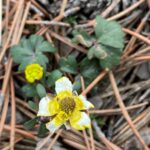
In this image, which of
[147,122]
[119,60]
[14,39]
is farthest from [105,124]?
[14,39]

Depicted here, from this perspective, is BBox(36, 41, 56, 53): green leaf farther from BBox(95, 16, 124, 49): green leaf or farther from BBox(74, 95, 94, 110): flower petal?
BBox(74, 95, 94, 110): flower petal

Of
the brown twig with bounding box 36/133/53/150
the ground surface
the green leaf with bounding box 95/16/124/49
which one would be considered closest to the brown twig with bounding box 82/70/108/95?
the ground surface

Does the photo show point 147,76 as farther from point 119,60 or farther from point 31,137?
point 31,137

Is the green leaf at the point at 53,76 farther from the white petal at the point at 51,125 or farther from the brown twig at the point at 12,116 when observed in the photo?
the white petal at the point at 51,125

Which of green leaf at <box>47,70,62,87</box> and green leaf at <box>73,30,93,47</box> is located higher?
green leaf at <box>73,30,93,47</box>

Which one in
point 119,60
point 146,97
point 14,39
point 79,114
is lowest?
point 79,114

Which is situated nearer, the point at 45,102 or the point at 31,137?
the point at 45,102
